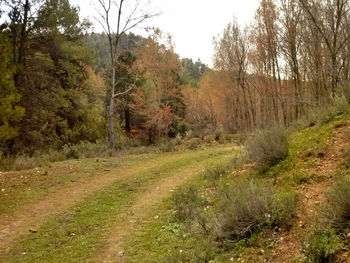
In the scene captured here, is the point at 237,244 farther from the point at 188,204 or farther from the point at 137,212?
the point at 137,212

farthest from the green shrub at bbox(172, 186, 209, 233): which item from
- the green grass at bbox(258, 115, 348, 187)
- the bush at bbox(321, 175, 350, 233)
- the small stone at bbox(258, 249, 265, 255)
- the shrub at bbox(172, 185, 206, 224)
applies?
the bush at bbox(321, 175, 350, 233)

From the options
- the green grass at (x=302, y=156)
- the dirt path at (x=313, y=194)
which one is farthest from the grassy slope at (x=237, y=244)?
the dirt path at (x=313, y=194)

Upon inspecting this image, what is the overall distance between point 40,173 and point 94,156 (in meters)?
4.38

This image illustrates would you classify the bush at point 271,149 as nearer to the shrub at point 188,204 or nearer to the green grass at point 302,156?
the green grass at point 302,156

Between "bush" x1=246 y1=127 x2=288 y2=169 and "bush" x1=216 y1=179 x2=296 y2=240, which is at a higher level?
"bush" x1=246 y1=127 x2=288 y2=169

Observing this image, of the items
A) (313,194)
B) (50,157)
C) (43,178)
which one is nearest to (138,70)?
(50,157)

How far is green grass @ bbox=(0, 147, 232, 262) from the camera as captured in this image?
167 inches

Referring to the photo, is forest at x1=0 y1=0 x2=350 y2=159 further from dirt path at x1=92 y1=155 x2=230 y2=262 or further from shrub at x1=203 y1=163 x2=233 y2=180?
dirt path at x1=92 y1=155 x2=230 y2=262

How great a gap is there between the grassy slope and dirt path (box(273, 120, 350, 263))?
5.0 inches

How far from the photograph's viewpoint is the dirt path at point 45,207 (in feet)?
17.1

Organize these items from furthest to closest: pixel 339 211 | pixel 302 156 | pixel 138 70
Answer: pixel 138 70 < pixel 302 156 < pixel 339 211

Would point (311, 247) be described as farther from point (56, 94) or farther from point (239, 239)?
point (56, 94)

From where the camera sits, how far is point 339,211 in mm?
2906

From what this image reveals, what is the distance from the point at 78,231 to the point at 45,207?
1930 mm
